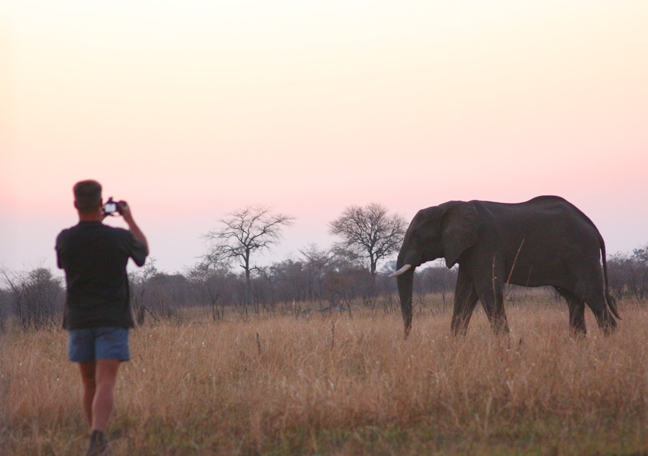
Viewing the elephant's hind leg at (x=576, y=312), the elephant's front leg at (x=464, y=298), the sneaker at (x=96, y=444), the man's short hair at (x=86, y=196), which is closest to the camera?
the sneaker at (x=96, y=444)

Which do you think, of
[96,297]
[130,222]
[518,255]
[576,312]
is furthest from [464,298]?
[96,297]

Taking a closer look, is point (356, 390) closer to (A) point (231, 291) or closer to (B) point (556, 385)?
(B) point (556, 385)

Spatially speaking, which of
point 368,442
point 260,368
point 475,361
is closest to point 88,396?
Result: point 368,442

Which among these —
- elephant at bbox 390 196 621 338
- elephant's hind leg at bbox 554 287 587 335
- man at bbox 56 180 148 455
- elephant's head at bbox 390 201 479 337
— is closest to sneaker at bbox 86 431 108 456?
man at bbox 56 180 148 455

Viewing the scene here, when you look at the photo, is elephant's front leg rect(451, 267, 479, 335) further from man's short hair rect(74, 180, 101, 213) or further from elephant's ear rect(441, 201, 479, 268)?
man's short hair rect(74, 180, 101, 213)

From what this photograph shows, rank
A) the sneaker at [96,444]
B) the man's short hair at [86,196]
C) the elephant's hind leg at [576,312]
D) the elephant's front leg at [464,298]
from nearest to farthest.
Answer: the sneaker at [96,444] → the man's short hair at [86,196] → the elephant's front leg at [464,298] → the elephant's hind leg at [576,312]

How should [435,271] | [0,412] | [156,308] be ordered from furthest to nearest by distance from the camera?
[435,271], [156,308], [0,412]

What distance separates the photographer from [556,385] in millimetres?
4285

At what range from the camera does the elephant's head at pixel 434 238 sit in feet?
25.4

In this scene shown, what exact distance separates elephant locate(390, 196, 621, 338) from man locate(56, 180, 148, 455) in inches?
182

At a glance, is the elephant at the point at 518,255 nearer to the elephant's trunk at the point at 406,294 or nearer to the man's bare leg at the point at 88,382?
the elephant's trunk at the point at 406,294

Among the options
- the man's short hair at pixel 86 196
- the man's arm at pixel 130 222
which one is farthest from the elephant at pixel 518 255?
the man's short hair at pixel 86 196

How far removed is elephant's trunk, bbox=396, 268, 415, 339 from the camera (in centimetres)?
773

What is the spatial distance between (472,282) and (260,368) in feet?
11.1
